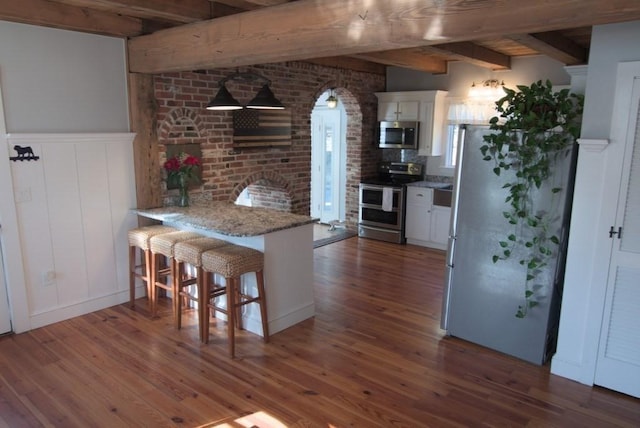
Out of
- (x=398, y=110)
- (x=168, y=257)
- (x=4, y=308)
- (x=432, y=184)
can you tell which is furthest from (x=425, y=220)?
(x=4, y=308)

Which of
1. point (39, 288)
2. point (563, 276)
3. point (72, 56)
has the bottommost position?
point (39, 288)

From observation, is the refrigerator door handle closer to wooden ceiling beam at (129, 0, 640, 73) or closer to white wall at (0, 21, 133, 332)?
wooden ceiling beam at (129, 0, 640, 73)

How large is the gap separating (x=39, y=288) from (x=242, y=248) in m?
1.74

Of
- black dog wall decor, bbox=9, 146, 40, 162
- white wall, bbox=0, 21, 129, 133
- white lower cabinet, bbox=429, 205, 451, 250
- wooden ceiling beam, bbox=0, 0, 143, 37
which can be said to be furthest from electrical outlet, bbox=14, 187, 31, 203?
white lower cabinet, bbox=429, 205, 451, 250

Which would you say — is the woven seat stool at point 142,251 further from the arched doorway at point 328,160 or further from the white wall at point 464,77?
the white wall at point 464,77

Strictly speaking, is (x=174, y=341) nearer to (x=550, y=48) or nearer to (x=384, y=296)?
(x=384, y=296)

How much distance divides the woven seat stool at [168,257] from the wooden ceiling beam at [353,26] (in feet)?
4.47

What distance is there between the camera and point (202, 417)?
102 inches

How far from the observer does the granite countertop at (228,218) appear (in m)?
3.40

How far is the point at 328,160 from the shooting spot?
7.76 m

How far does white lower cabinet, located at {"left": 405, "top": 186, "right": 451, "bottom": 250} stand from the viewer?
19.7 feet

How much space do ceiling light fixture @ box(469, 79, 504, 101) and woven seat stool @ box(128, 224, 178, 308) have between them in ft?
14.0

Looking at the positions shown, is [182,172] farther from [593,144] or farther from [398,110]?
[398,110]

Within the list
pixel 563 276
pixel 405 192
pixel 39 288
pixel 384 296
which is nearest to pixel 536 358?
pixel 563 276
